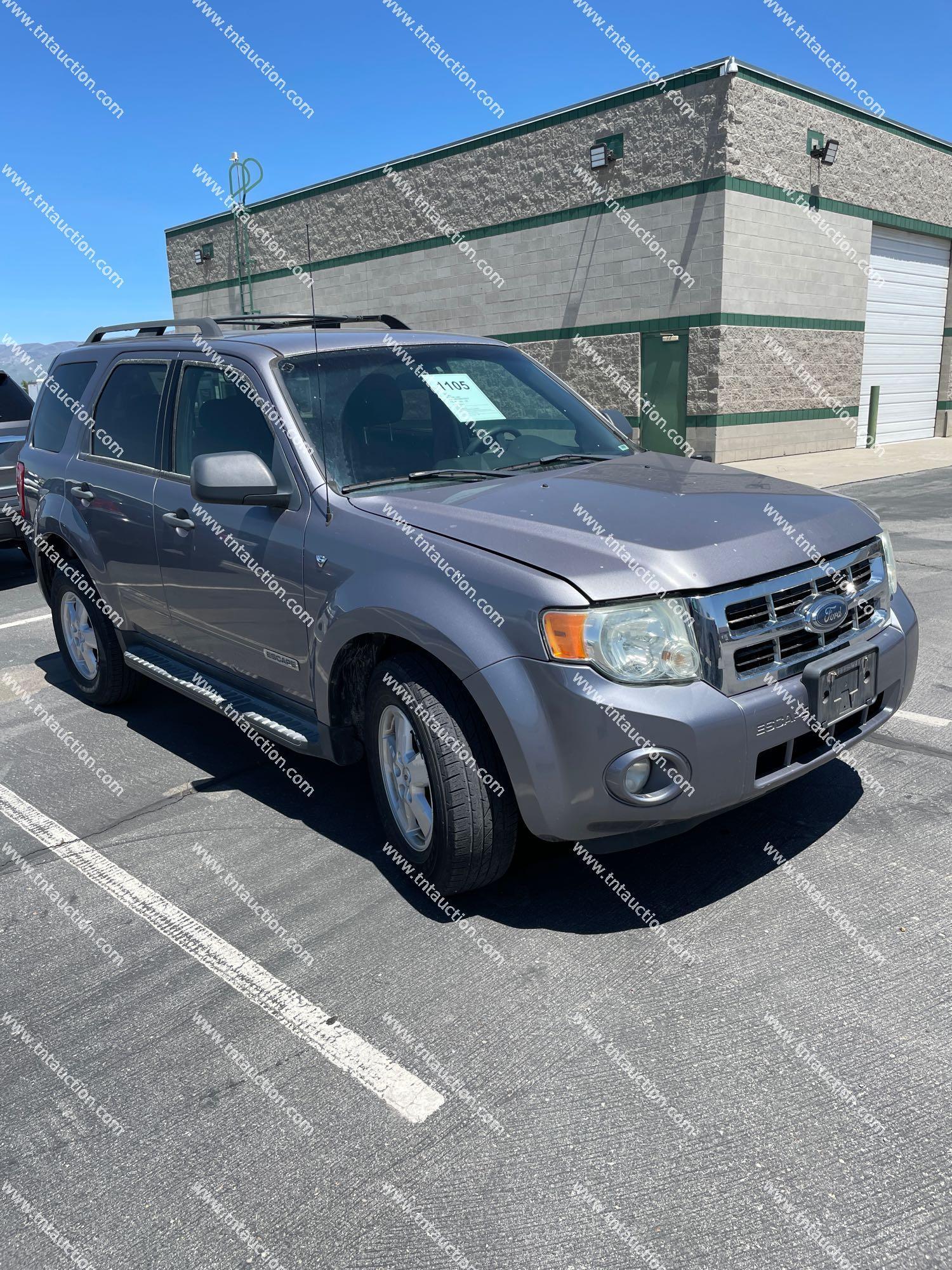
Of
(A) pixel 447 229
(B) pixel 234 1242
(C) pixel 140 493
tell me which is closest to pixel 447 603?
(B) pixel 234 1242

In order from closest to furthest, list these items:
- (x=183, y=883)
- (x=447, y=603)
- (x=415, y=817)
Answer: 1. (x=447, y=603)
2. (x=415, y=817)
3. (x=183, y=883)

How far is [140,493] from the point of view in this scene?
4.71m

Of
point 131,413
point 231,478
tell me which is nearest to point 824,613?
point 231,478

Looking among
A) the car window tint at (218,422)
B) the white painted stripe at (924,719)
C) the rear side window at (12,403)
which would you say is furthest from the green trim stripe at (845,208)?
the car window tint at (218,422)

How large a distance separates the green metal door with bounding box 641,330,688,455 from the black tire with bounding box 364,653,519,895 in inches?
614

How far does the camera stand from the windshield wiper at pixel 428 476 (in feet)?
12.3

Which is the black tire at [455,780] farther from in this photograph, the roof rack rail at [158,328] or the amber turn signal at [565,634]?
the roof rack rail at [158,328]

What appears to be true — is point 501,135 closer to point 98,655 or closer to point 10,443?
point 10,443

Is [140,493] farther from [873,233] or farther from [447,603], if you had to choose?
[873,233]

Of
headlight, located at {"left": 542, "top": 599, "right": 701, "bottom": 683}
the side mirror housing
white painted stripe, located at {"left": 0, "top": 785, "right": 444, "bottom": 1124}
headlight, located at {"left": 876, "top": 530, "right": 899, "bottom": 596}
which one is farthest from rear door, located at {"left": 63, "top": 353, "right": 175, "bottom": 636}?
headlight, located at {"left": 876, "top": 530, "right": 899, "bottom": 596}

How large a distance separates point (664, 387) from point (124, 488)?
15373 mm

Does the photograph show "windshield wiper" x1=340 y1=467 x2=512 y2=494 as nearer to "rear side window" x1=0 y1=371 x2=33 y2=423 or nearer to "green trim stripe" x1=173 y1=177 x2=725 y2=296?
"rear side window" x1=0 y1=371 x2=33 y2=423

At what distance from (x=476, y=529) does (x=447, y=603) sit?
0.27 m

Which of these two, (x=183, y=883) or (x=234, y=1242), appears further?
(x=183, y=883)
